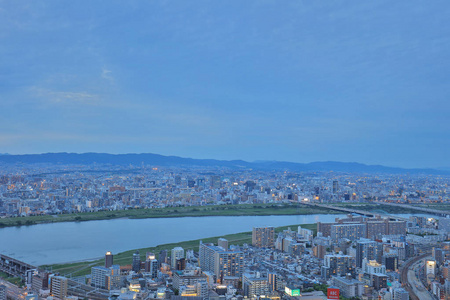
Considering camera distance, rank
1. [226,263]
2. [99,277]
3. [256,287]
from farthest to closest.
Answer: [226,263] → [99,277] → [256,287]

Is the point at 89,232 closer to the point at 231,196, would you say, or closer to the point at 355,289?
the point at 355,289

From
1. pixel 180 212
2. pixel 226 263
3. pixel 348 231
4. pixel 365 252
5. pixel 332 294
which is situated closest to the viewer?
pixel 332 294

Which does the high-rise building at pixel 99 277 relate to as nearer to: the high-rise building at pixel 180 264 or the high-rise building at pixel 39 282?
the high-rise building at pixel 39 282

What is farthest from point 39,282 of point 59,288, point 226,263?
point 226,263

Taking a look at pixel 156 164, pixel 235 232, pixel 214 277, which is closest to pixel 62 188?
pixel 235 232

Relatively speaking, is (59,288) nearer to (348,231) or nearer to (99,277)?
(99,277)

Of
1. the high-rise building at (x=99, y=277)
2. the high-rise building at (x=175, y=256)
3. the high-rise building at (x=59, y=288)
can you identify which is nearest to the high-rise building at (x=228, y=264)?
the high-rise building at (x=175, y=256)
